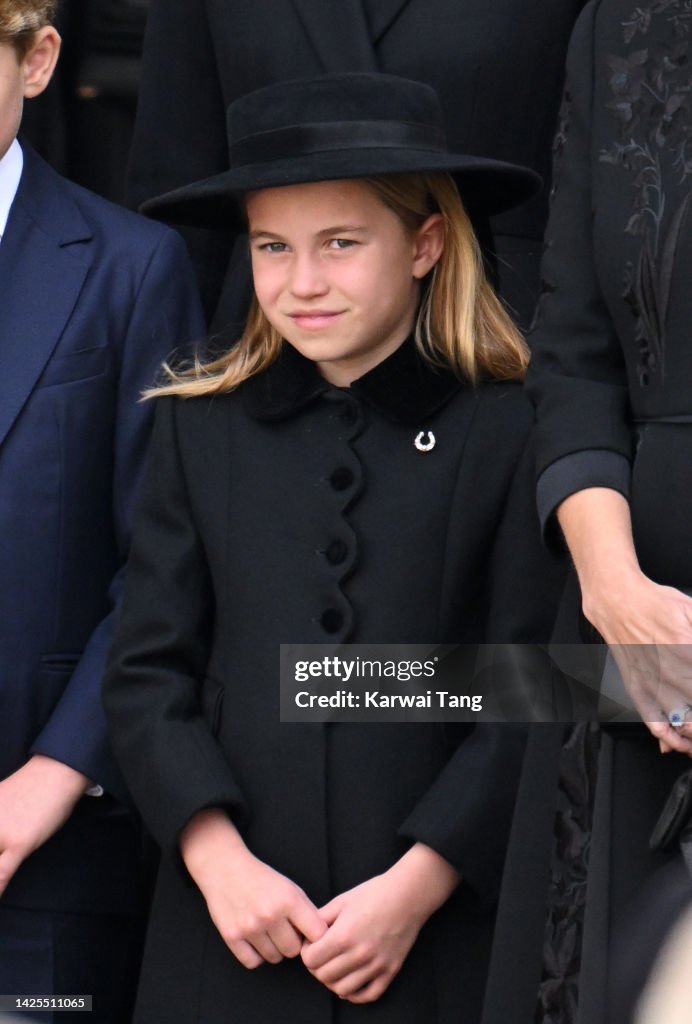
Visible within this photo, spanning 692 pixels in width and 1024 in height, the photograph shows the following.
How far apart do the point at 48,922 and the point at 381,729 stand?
2.21ft

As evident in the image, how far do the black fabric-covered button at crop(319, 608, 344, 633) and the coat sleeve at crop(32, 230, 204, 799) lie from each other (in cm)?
44

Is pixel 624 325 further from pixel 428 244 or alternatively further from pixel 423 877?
pixel 423 877

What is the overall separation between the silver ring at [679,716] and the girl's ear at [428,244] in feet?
3.19

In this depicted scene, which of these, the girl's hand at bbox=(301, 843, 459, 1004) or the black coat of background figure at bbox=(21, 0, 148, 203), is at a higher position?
the black coat of background figure at bbox=(21, 0, 148, 203)

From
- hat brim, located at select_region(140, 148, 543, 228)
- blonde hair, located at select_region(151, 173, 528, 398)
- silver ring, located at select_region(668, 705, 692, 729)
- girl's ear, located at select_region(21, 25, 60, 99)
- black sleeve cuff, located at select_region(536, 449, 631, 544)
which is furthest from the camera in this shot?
girl's ear, located at select_region(21, 25, 60, 99)

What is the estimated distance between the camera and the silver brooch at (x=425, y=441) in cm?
288

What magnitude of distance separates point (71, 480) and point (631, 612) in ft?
3.82

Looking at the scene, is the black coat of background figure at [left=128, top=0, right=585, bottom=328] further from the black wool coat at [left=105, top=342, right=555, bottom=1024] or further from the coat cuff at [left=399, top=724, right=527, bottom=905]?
the coat cuff at [left=399, top=724, right=527, bottom=905]

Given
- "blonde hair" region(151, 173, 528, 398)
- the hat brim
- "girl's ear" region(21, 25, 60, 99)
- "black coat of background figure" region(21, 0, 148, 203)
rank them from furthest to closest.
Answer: "black coat of background figure" region(21, 0, 148, 203), "girl's ear" region(21, 25, 60, 99), "blonde hair" region(151, 173, 528, 398), the hat brim

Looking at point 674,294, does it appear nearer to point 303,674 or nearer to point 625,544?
point 625,544

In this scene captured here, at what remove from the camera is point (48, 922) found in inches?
124

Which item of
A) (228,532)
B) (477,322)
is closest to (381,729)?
(228,532)

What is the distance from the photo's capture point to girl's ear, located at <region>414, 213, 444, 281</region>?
2986mm

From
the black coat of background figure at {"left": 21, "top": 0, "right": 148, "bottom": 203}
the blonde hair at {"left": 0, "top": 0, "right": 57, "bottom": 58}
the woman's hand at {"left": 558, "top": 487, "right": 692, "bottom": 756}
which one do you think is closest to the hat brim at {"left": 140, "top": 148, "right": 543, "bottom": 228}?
the blonde hair at {"left": 0, "top": 0, "right": 57, "bottom": 58}
